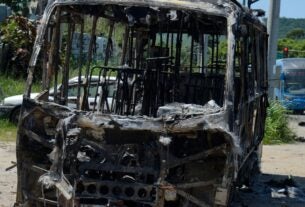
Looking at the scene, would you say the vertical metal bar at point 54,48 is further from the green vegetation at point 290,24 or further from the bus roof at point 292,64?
the green vegetation at point 290,24

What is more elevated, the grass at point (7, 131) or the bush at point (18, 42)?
the bush at point (18, 42)

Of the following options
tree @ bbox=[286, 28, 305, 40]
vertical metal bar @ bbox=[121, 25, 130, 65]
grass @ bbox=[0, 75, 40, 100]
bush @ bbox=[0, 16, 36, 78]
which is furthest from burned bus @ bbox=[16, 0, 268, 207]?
tree @ bbox=[286, 28, 305, 40]

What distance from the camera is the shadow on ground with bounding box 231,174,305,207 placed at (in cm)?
962

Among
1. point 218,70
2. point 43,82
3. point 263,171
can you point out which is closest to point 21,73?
point 263,171

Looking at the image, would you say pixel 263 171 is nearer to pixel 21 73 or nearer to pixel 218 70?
pixel 218 70

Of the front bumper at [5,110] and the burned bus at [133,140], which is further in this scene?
the front bumper at [5,110]

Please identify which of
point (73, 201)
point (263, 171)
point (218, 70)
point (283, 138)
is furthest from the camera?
point (283, 138)

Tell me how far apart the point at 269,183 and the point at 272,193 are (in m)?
0.69

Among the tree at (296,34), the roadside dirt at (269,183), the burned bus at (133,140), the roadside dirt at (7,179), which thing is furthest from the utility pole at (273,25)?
the tree at (296,34)

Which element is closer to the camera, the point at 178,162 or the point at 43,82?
the point at 178,162

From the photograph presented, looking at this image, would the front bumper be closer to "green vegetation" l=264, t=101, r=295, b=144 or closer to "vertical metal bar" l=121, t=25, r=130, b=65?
"green vegetation" l=264, t=101, r=295, b=144

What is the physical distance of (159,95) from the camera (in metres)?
8.11

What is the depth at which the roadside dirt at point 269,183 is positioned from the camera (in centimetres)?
953

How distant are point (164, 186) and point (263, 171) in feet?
21.9
